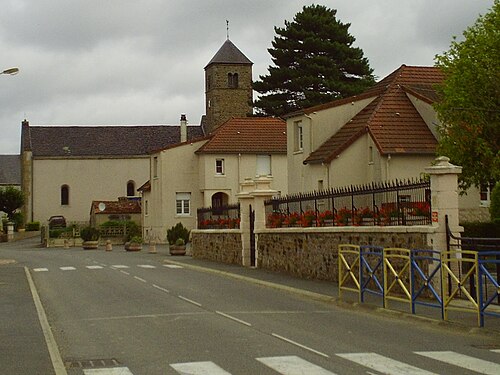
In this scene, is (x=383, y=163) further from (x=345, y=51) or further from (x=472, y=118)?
(x=345, y=51)

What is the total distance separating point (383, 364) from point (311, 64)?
6610 centimetres

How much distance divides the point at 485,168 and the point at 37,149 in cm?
6936

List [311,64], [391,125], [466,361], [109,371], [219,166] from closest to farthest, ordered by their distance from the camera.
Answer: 1. [109,371]
2. [466,361]
3. [391,125]
4. [219,166]
5. [311,64]

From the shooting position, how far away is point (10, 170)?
457 ft

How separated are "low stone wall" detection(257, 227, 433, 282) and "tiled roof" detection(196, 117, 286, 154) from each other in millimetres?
33436

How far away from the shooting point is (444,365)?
11273 millimetres

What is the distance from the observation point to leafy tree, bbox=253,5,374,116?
75688 mm

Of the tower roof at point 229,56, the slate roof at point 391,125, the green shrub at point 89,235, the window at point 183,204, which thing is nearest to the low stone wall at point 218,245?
the slate roof at point 391,125

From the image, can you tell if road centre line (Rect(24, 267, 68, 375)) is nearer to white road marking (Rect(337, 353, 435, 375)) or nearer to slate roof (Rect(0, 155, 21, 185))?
white road marking (Rect(337, 353, 435, 375))

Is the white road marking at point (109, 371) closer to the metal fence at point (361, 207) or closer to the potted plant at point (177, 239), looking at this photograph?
the metal fence at point (361, 207)

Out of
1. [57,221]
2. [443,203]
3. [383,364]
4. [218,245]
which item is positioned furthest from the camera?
[57,221]

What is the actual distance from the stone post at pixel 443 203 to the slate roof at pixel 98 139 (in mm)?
74918

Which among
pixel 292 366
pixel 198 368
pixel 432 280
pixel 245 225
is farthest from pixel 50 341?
pixel 245 225

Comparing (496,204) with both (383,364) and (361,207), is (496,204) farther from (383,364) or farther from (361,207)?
(383,364)
